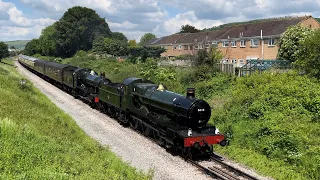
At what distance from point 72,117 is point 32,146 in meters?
12.1

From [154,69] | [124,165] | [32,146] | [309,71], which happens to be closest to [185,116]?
[124,165]

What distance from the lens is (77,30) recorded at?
88.9m

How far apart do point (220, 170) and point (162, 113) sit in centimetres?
439

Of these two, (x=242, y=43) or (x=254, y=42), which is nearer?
(x=254, y=42)

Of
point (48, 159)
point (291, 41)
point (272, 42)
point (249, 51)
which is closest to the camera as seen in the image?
point (48, 159)

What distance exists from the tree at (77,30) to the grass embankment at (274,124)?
7213 cm

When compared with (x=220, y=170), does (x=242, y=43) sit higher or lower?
higher

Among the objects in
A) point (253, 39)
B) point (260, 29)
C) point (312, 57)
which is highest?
point (260, 29)

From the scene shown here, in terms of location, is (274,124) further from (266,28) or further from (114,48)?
(114,48)

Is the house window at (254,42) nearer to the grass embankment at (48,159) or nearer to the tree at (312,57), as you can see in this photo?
the tree at (312,57)

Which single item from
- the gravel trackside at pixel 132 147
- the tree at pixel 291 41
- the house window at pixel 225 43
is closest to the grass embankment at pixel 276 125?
the gravel trackside at pixel 132 147

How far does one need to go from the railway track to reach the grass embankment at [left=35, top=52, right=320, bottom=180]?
1.02 meters

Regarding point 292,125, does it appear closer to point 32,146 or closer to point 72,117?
point 32,146

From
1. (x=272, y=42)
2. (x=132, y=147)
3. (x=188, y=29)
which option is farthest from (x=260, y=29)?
(x=188, y=29)
